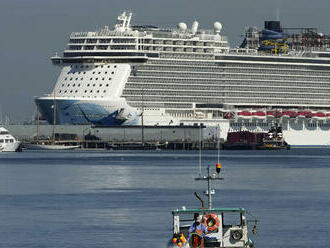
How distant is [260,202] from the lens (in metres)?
62.4

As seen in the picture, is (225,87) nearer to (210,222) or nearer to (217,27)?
(217,27)

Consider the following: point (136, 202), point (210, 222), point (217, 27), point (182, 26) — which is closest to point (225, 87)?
point (217, 27)

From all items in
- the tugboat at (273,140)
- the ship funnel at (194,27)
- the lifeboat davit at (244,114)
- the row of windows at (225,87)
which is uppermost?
the ship funnel at (194,27)

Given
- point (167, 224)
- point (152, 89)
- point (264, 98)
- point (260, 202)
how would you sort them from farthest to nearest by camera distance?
point (264, 98)
point (152, 89)
point (260, 202)
point (167, 224)

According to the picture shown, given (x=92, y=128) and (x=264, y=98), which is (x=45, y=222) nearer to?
(x=92, y=128)

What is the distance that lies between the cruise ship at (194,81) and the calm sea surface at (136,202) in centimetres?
4747

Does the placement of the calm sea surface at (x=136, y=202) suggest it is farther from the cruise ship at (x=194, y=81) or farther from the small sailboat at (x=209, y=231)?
the cruise ship at (x=194, y=81)

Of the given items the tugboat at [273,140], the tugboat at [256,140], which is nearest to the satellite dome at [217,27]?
the tugboat at [256,140]

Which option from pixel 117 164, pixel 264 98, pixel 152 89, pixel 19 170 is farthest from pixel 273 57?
pixel 19 170

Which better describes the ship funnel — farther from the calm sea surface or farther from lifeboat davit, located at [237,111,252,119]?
the calm sea surface

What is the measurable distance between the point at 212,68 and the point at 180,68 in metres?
4.99

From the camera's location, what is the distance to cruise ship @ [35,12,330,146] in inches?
5837

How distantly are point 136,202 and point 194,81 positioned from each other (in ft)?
306

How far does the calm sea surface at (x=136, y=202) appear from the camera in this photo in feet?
156
